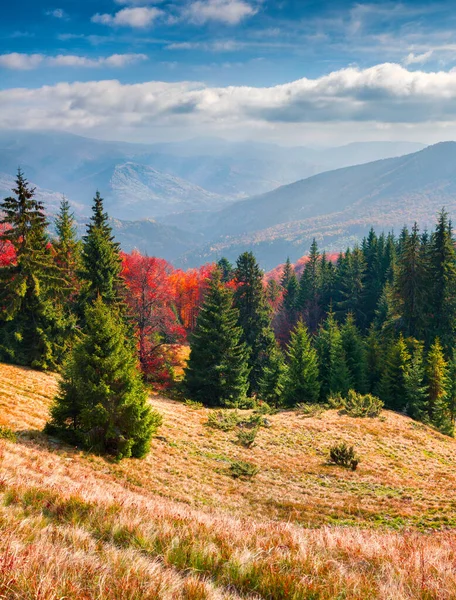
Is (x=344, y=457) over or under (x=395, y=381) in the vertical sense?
over

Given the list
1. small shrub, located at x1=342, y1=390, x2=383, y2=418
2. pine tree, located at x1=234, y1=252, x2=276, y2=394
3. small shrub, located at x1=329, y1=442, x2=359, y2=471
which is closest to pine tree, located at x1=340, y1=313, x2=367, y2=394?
pine tree, located at x1=234, y1=252, x2=276, y2=394

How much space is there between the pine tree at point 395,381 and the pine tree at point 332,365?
12.7 feet

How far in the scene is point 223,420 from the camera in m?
27.0

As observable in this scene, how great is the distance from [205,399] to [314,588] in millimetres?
32268

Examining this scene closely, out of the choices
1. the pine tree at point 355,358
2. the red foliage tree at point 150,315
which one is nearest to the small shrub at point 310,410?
the pine tree at point 355,358

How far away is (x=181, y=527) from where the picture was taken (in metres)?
5.85

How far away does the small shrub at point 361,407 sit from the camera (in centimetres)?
3155

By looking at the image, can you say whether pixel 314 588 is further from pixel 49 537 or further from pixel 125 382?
pixel 125 382

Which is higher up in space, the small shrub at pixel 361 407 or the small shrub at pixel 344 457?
the small shrub at pixel 344 457

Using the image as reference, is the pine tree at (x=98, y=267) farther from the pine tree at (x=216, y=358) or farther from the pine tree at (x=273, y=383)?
the pine tree at (x=273, y=383)

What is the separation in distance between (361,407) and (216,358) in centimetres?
1337

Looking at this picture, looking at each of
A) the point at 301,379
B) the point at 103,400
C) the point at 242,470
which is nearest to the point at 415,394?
the point at 301,379

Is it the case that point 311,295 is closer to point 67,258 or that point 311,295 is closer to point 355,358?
point 355,358

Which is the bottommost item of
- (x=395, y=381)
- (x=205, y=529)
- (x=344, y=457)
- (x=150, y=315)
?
(x=395, y=381)
